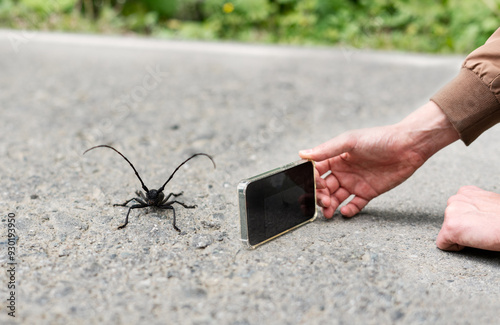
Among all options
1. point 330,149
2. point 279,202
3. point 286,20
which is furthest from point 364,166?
point 286,20

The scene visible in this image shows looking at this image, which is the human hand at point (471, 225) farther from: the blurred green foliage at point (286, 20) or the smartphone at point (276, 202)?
the blurred green foliage at point (286, 20)

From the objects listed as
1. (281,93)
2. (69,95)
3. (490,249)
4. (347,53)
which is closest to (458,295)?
(490,249)

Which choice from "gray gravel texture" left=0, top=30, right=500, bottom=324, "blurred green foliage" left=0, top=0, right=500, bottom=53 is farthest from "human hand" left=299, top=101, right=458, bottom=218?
"blurred green foliage" left=0, top=0, right=500, bottom=53

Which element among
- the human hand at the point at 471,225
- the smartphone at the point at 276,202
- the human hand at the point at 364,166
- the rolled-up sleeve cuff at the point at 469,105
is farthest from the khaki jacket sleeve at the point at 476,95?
the smartphone at the point at 276,202

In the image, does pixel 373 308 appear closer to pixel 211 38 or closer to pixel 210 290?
pixel 210 290

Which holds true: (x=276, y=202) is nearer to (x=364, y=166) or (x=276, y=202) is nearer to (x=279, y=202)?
(x=279, y=202)

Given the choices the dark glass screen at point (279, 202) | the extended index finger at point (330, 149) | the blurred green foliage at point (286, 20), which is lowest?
the blurred green foliage at point (286, 20)
